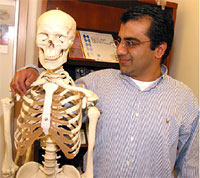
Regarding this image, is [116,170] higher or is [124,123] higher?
[124,123]

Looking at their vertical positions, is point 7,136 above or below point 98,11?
below

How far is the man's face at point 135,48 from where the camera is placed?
1.21 meters

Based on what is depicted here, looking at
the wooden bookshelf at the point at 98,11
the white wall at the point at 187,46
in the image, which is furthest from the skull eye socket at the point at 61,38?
the white wall at the point at 187,46

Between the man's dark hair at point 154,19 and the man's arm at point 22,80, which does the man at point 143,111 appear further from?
the man's arm at point 22,80

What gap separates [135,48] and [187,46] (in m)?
0.80

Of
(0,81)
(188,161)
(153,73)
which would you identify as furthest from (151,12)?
(0,81)

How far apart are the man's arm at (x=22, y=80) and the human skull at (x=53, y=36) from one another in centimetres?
14

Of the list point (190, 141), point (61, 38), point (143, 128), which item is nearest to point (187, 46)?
point (190, 141)

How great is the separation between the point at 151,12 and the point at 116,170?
841 mm

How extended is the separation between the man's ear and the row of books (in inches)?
15.8

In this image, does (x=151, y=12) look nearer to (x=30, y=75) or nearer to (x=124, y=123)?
(x=124, y=123)

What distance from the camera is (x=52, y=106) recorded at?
0.98 metres

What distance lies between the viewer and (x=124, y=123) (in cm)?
117

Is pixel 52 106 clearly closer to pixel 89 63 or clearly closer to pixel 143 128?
pixel 143 128
